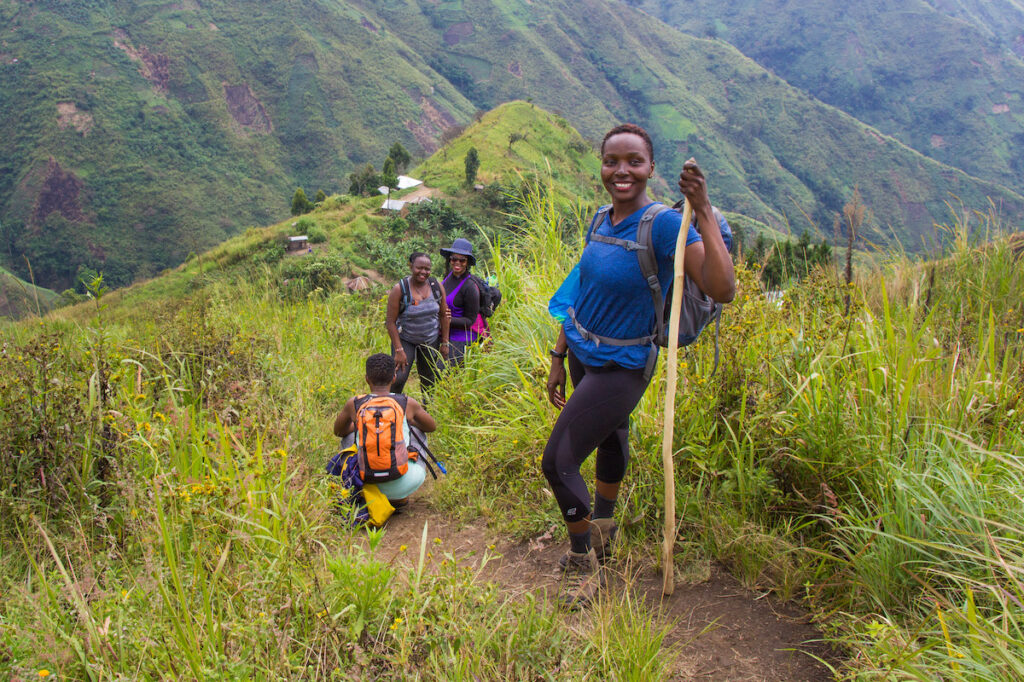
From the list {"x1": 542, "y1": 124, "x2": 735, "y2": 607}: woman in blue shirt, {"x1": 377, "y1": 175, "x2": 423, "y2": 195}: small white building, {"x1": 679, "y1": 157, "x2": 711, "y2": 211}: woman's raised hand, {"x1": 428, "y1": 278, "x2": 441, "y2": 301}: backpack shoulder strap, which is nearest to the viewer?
{"x1": 679, "y1": 157, "x2": 711, "y2": 211}: woman's raised hand

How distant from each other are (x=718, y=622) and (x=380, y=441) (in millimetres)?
1952

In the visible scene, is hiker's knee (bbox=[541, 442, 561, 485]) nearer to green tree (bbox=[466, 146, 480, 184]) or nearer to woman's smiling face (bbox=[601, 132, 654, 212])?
woman's smiling face (bbox=[601, 132, 654, 212])

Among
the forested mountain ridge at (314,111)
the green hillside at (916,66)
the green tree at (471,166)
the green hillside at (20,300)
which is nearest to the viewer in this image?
the green hillside at (20,300)

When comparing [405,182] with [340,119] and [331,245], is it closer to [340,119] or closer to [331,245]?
[331,245]

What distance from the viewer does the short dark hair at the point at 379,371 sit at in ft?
12.6

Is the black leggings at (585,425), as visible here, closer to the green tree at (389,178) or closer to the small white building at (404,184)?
the small white building at (404,184)

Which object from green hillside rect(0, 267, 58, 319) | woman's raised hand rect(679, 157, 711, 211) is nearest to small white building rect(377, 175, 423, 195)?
green hillside rect(0, 267, 58, 319)

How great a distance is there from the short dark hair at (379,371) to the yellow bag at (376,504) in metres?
0.60

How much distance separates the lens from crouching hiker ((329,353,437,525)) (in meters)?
3.58

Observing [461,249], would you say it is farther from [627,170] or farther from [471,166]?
[471,166]

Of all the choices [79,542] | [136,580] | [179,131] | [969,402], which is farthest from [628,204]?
[179,131]

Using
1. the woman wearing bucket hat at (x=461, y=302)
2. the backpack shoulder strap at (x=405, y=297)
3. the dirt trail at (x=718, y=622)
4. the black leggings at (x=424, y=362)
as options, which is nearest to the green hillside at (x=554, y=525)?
the dirt trail at (x=718, y=622)

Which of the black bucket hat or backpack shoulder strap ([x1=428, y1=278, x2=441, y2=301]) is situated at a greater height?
the black bucket hat

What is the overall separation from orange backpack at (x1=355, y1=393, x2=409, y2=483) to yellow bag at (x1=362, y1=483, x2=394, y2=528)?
0.20 feet
